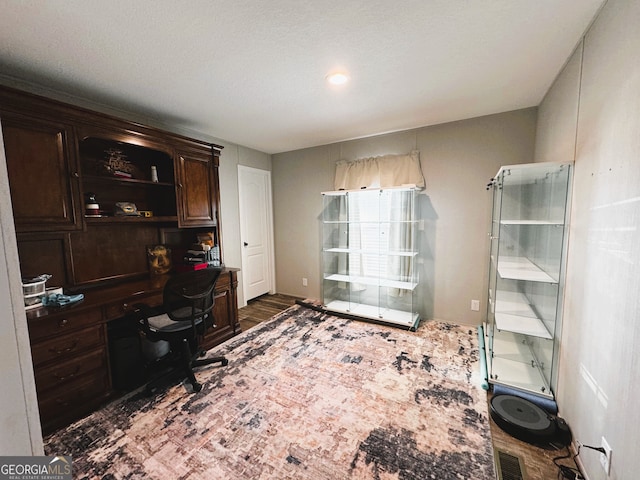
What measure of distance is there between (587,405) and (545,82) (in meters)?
2.44

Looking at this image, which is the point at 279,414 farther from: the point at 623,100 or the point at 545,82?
the point at 545,82

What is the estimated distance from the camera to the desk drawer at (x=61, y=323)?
165cm

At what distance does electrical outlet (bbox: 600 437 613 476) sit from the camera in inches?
46.3

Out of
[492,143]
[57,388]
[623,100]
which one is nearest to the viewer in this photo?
[623,100]

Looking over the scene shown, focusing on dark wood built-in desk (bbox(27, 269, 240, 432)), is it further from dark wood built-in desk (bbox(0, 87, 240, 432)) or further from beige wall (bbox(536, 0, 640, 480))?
beige wall (bbox(536, 0, 640, 480))

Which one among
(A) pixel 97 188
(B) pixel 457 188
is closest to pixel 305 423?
(A) pixel 97 188

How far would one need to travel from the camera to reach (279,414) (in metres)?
1.87

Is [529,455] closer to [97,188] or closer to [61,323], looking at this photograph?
[61,323]

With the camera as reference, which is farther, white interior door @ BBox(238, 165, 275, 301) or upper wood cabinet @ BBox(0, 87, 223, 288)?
white interior door @ BBox(238, 165, 275, 301)

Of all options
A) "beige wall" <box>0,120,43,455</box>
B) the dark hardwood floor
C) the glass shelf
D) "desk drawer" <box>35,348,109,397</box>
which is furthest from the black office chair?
the glass shelf

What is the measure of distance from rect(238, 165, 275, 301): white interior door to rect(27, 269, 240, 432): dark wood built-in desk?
1.98 m

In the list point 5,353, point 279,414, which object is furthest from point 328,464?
point 5,353

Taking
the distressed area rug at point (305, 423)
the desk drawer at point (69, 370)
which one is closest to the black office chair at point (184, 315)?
the distressed area rug at point (305, 423)

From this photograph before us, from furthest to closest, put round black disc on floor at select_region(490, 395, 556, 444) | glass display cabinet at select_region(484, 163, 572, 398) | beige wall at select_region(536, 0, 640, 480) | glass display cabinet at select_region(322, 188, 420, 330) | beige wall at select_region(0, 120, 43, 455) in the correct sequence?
glass display cabinet at select_region(322, 188, 420, 330), glass display cabinet at select_region(484, 163, 572, 398), round black disc on floor at select_region(490, 395, 556, 444), beige wall at select_region(536, 0, 640, 480), beige wall at select_region(0, 120, 43, 455)
